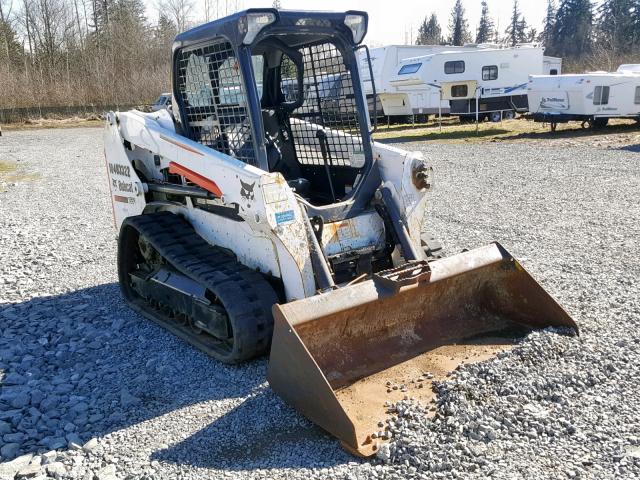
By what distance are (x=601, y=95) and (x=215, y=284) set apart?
735 inches

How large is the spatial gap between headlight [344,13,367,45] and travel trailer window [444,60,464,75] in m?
20.6

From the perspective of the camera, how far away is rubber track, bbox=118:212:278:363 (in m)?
4.25

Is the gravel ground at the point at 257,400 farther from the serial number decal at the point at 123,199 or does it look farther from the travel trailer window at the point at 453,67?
the travel trailer window at the point at 453,67

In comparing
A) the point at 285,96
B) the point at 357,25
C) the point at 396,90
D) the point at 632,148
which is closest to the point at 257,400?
the point at 285,96

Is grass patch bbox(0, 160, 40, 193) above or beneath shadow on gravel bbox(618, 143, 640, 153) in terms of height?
above

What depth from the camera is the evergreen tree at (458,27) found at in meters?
82.6

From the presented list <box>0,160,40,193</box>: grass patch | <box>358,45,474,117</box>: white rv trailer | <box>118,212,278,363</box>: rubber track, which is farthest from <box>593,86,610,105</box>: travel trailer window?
<box>118,212,278,363</box>: rubber track

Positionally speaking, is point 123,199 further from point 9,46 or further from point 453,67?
point 9,46

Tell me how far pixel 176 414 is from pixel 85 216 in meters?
7.28

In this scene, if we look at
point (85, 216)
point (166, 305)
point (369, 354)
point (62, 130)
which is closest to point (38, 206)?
point (85, 216)

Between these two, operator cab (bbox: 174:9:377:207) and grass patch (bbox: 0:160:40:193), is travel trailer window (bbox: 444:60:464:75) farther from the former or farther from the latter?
operator cab (bbox: 174:9:377:207)

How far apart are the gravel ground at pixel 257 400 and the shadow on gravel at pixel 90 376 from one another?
0.04 feet

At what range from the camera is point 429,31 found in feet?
295

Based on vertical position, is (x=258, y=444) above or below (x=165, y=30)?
below
